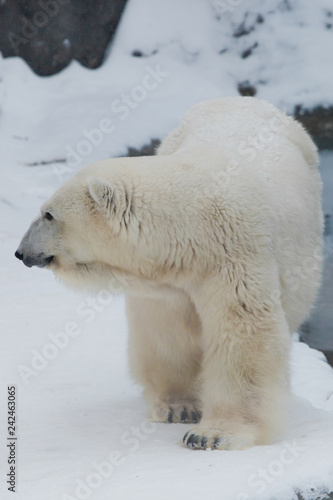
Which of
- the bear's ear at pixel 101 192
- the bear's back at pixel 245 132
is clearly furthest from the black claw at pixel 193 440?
the bear's back at pixel 245 132

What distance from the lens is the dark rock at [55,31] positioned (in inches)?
399

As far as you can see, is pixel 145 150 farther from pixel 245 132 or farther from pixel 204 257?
pixel 204 257

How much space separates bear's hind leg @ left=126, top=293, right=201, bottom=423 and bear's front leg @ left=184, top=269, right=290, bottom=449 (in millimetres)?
263

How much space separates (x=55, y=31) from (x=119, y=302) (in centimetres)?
519

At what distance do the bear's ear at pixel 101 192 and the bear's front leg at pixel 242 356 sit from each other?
562mm

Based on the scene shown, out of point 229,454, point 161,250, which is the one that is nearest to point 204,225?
point 161,250

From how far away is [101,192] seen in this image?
3432 mm

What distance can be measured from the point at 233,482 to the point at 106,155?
22.6ft

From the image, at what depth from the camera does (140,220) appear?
348cm

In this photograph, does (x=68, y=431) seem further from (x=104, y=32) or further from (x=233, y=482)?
(x=104, y=32)

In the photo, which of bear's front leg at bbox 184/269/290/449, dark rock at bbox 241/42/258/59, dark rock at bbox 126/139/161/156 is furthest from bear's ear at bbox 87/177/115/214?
dark rock at bbox 241/42/258/59

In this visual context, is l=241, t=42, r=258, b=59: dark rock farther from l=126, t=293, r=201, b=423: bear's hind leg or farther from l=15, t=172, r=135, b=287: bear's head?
l=15, t=172, r=135, b=287: bear's head

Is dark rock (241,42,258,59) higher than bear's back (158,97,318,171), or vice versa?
bear's back (158,97,318,171)

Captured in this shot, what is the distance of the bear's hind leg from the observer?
3.79 metres
